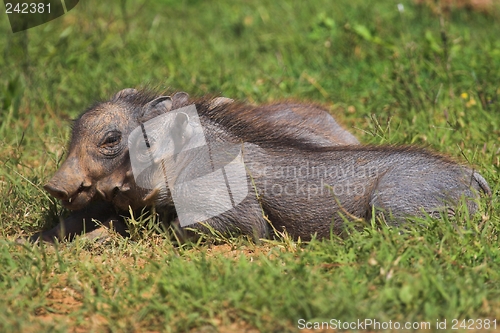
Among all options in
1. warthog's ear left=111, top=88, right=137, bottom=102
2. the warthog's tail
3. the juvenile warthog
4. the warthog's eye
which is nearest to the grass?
the warthog's tail

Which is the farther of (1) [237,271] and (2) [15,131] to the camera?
(2) [15,131]

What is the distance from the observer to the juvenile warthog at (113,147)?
4.72m

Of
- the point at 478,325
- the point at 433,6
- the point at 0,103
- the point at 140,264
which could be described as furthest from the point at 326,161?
the point at 433,6

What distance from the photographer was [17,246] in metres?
4.45

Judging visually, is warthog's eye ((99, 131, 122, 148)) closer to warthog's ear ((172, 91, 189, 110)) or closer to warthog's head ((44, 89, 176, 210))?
warthog's head ((44, 89, 176, 210))

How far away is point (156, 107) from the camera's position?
4.90 m

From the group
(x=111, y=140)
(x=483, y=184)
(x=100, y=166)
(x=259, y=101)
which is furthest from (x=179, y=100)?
(x=483, y=184)

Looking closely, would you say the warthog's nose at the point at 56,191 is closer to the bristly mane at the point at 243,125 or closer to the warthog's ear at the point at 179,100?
the bristly mane at the point at 243,125

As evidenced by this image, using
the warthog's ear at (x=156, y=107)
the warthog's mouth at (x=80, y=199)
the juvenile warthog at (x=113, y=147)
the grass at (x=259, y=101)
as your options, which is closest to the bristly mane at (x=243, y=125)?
the juvenile warthog at (x=113, y=147)

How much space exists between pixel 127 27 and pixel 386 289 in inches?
219

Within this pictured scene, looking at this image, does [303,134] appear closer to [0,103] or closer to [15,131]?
[15,131]

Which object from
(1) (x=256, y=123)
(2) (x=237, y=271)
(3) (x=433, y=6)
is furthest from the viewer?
(3) (x=433, y=6)

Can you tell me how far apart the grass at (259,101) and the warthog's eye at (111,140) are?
1.83 ft

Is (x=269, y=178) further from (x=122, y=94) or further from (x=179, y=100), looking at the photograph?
(x=122, y=94)
